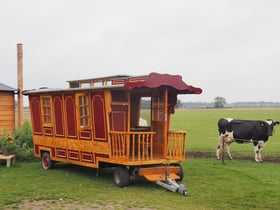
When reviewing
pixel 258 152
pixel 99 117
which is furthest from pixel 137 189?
pixel 258 152

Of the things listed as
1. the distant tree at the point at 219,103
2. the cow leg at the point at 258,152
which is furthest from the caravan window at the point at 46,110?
the distant tree at the point at 219,103

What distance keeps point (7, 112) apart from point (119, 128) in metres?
6.09

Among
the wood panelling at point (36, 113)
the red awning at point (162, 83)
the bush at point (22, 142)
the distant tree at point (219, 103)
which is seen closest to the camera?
the red awning at point (162, 83)

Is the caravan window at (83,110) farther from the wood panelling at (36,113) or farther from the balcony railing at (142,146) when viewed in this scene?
the wood panelling at (36,113)

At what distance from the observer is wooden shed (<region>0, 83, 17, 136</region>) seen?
14148mm

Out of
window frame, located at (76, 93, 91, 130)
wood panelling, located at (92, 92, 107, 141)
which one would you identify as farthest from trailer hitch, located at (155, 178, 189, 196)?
window frame, located at (76, 93, 91, 130)

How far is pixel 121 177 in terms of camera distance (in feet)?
30.7

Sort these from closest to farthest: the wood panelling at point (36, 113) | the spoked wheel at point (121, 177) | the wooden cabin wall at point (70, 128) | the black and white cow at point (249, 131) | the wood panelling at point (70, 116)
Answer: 1. the spoked wheel at point (121, 177)
2. the wooden cabin wall at point (70, 128)
3. the wood panelling at point (70, 116)
4. the wood panelling at point (36, 113)
5. the black and white cow at point (249, 131)

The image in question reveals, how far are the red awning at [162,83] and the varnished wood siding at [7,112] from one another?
6376mm

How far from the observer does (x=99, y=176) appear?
11117mm

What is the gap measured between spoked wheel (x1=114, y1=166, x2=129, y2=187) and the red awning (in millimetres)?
1996

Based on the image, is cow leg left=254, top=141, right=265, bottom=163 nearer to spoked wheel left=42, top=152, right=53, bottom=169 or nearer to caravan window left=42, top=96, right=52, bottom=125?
spoked wheel left=42, top=152, right=53, bottom=169

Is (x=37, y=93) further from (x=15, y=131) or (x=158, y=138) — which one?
(x=158, y=138)

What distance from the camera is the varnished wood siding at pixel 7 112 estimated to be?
46.4 ft
